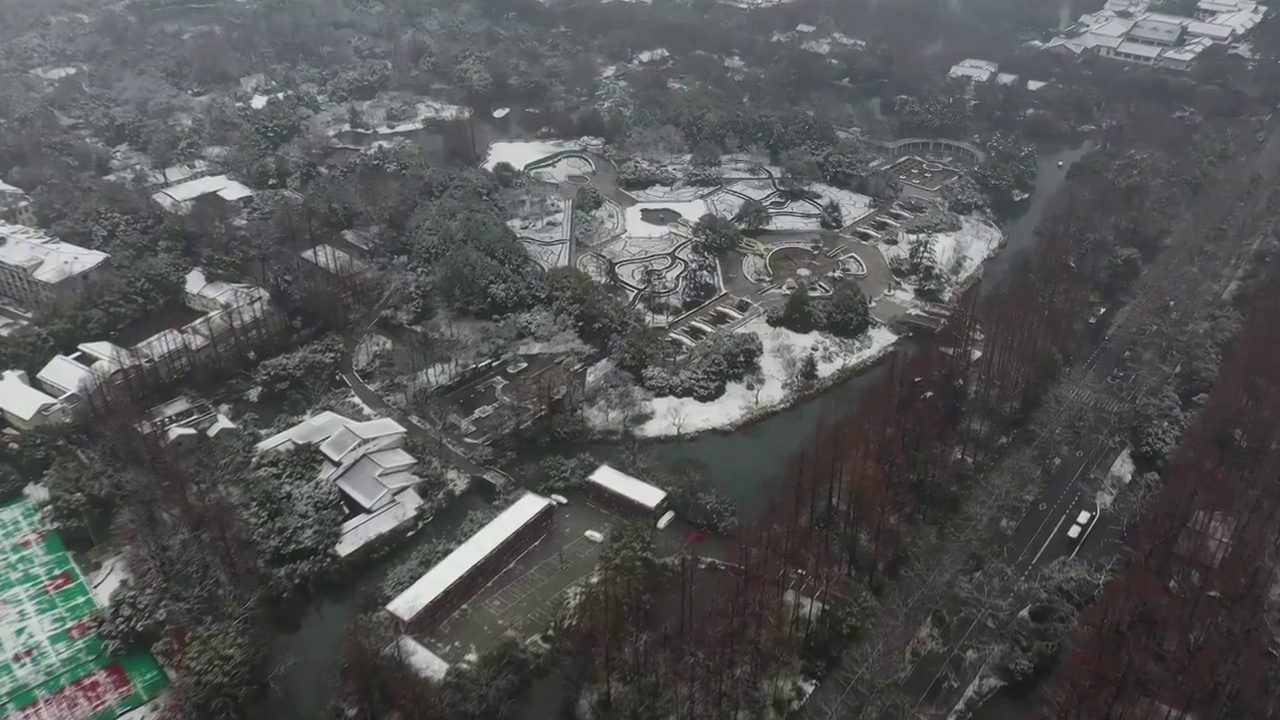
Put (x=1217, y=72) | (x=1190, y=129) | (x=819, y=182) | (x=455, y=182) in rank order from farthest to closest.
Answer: (x=1217, y=72), (x=1190, y=129), (x=819, y=182), (x=455, y=182)

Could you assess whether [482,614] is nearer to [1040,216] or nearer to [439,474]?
[439,474]

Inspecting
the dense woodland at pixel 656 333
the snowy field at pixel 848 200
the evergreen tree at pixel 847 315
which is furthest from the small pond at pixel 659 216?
the evergreen tree at pixel 847 315

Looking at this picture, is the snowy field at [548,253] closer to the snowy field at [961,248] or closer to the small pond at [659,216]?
the small pond at [659,216]

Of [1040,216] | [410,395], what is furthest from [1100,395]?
[410,395]

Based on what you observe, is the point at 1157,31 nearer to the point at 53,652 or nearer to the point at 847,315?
the point at 847,315

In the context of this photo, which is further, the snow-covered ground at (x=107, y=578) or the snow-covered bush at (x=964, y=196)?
the snow-covered bush at (x=964, y=196)
